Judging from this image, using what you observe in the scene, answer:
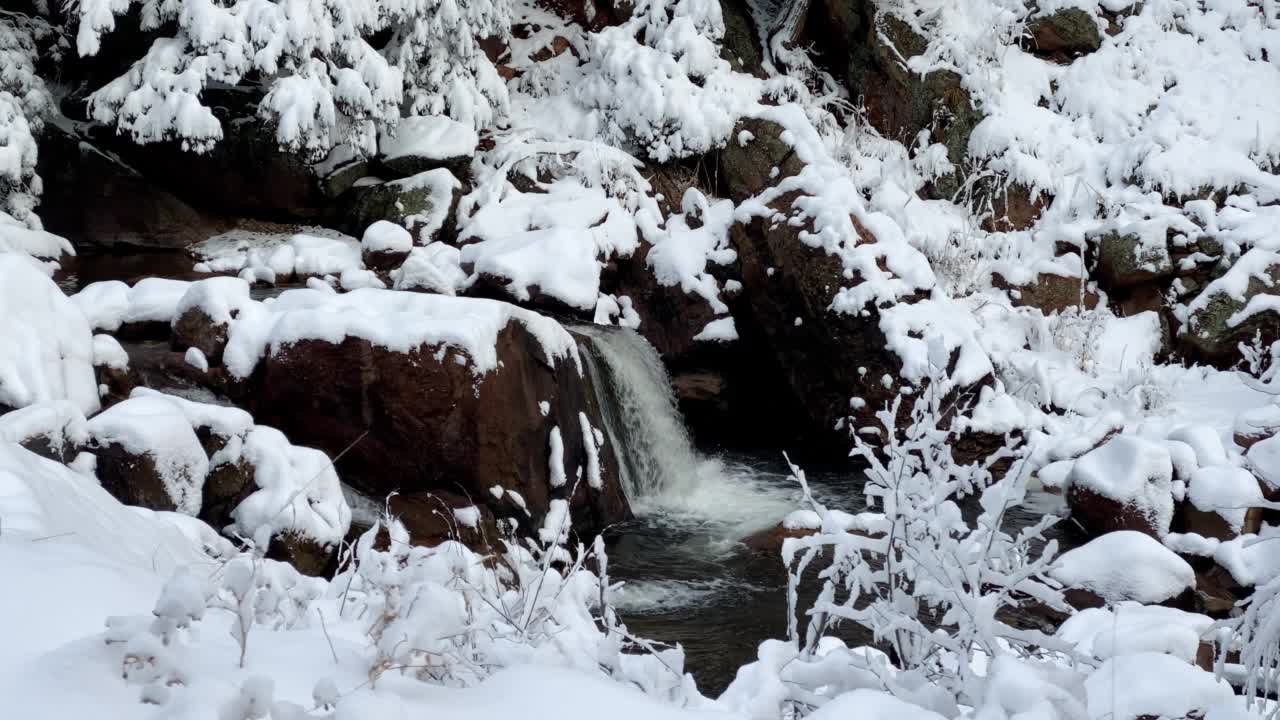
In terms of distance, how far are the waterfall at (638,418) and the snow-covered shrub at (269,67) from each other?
145 inches

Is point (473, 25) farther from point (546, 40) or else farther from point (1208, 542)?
point (1208, 542)

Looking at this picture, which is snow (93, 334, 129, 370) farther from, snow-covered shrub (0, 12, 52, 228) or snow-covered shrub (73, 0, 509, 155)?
snow-covered shrub (73, 0, 509, 155)

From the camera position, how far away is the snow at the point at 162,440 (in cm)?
448

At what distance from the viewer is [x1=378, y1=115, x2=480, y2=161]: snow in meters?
10.9

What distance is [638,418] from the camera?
8.10 meters

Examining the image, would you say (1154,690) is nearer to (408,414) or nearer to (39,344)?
(408,414)

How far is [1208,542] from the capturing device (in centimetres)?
550

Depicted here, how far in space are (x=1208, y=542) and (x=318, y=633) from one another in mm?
5499

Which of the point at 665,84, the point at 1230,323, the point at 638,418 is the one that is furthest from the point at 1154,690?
the point at 665,84

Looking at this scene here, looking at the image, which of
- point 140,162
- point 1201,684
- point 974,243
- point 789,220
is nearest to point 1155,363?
point 974,243

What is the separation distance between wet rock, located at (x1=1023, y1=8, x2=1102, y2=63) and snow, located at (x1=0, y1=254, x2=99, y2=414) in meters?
12.7

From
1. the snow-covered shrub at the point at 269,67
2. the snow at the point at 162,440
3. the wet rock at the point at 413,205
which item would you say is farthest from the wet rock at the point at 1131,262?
the snow at the point at 162,440

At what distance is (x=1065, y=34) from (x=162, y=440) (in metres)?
13.1

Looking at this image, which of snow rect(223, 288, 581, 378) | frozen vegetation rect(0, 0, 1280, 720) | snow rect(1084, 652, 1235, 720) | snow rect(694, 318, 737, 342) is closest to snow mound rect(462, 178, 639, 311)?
frozen vegetation rect(0, 0, 1280, 720)
